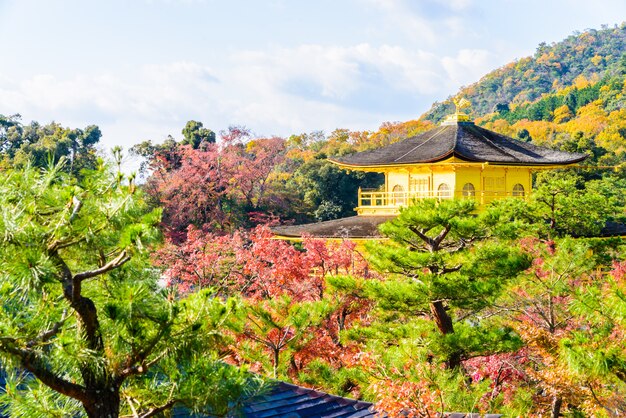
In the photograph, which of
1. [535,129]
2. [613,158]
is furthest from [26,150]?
[535,129]

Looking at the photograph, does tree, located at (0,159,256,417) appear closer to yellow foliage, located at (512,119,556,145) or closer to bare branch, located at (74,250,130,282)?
bare branch, located at (74,250,130,282)

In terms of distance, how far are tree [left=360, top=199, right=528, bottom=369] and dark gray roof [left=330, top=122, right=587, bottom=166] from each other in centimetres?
711

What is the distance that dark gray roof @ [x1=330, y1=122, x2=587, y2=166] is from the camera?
17.0 m

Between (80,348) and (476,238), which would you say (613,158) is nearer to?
(476,238)

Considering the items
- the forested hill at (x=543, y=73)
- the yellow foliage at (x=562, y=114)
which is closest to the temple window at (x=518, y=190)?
the yellow foliage at (x=562, y=114)

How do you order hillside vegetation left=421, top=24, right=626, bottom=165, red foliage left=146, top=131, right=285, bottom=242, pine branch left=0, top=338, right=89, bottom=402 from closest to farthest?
pine branch left=0, top=338, right=89, bottom=402 → red foliage left=146, top=131, right=285, bottom=242 → hillside vegetation left=421, top=24, right=626, bottom=165

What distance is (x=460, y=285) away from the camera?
9.23 m

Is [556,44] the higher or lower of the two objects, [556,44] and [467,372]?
the higher

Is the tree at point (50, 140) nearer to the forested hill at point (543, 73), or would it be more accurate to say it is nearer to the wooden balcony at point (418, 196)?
the wooden balcony at point (418, 196)

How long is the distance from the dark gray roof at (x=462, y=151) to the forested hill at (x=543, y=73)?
4681 cm

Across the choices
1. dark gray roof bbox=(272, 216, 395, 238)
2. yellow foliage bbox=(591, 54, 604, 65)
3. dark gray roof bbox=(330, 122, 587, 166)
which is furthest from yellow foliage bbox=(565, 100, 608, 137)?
yellow foliage bbox=(591, 54, 604, 65)

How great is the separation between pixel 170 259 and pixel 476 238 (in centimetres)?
909

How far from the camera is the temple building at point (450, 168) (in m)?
17.0

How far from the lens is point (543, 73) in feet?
250
